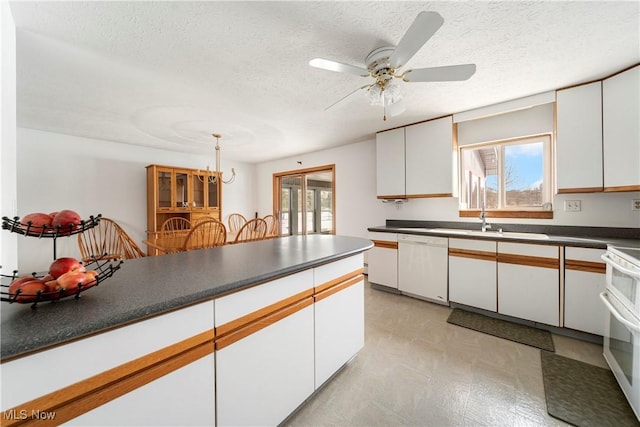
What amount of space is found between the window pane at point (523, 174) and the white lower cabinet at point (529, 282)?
0.81 metres

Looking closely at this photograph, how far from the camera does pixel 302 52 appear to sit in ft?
5.62

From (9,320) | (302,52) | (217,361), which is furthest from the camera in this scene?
(302,52)

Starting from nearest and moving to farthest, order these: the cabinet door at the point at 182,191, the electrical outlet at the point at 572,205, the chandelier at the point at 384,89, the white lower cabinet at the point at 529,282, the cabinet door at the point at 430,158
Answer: the chandelier at the point at 384,89, the white lower cabinet at the point at 529,282, the electrical outlet at the point at 572,205, the cabinet door at the point at 430,158, the cabinet door at the point at 182,191

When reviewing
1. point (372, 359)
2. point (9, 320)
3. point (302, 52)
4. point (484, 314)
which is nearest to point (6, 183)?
point (9, 320)

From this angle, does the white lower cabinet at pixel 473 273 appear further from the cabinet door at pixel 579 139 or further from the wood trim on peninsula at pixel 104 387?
the wood trim on peninsula at pixel 104 387

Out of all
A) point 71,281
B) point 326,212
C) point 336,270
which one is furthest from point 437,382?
point 326,212

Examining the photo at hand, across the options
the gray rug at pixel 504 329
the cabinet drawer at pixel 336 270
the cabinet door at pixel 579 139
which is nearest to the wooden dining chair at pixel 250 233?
the cabinet drawer at pixel 336 270

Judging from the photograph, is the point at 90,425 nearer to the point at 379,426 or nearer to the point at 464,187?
the point at 379,426

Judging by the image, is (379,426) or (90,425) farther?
(379,426)

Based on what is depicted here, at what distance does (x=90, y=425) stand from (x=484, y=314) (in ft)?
10.4

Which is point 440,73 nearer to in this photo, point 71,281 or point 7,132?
point 71,281

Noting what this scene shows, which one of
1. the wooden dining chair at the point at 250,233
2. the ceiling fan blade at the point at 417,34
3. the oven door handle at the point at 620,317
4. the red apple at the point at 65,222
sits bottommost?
the oven door handle at the point at 620,317

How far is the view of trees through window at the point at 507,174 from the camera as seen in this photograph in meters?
2.68

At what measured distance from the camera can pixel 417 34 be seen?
3.96 ft
